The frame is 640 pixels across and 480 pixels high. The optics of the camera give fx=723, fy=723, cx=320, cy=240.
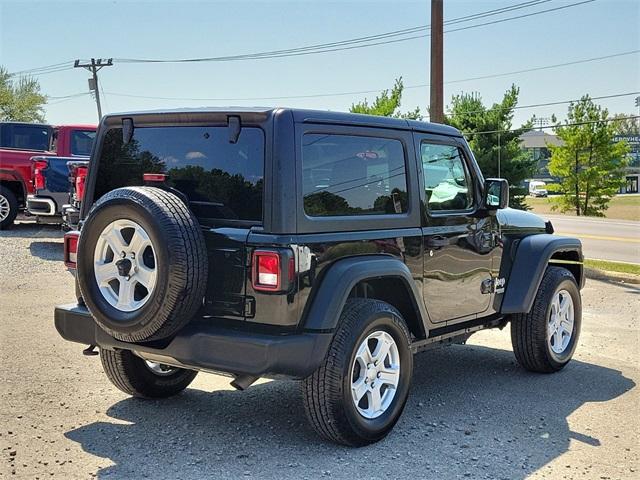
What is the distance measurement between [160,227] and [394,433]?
1919 mm

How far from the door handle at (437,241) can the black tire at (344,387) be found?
2.50 ft

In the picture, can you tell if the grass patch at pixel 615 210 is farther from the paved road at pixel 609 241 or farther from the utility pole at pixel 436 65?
the utility pole at pixel 436 65

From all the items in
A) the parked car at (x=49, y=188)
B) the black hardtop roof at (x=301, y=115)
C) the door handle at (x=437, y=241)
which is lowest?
the door handle at (x=437, y=241)

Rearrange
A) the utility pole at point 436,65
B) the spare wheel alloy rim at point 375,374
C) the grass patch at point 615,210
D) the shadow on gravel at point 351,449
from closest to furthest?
1. the shadow on gravel at point 351,449
2. the spare wheel alloy rim at point 375,374
3. the utility pole at point 436,65
4. the grass patch at point 615,210

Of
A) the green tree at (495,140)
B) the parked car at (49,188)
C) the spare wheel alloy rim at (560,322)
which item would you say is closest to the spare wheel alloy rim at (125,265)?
the spare wheel alloy rim at (560,322)

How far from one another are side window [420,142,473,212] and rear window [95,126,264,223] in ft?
4.71

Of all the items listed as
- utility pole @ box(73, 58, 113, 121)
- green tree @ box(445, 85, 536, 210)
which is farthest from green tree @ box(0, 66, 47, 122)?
green tree @ box(445, 85, 536, 210)

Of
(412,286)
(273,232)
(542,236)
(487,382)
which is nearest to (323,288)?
(273,232)

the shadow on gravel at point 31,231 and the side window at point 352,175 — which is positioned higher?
the side window at point 352,175

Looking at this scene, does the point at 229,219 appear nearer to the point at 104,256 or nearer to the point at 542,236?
the point at 104,256

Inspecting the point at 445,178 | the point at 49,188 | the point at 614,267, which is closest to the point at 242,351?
the point at 445,178

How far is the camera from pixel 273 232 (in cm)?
383

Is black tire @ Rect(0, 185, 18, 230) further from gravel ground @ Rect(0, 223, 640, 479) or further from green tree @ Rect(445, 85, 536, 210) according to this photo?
green tree @ Rect(445, 85, 536, 210)

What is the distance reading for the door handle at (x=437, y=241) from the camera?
4.80 meters
